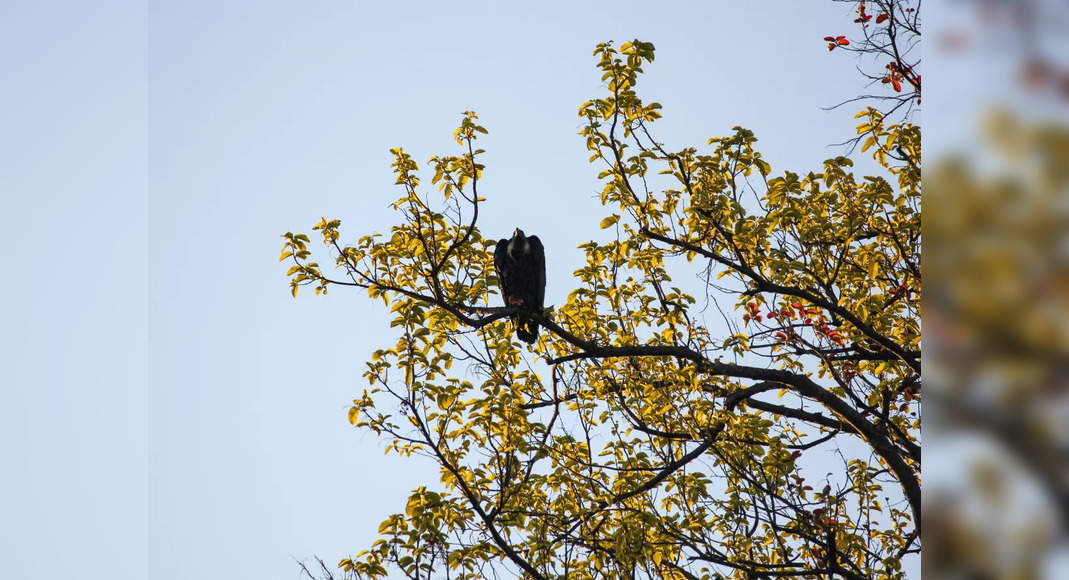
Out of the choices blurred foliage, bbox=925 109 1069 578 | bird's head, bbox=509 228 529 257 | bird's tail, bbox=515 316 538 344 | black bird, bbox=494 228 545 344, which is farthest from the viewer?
bird's head, bbox=509 228 529 257

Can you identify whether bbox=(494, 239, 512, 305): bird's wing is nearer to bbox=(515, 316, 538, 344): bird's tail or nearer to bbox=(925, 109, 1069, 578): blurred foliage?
bbox=(515, 316, 538, 344): bird's tail

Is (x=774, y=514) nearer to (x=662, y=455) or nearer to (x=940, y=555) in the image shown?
(x=662, y=455)

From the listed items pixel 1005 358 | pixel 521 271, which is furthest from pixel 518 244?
pixel 1005 358

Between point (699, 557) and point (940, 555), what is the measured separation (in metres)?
4.32

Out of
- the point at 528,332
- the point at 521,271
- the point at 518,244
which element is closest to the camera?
the point at 528,332

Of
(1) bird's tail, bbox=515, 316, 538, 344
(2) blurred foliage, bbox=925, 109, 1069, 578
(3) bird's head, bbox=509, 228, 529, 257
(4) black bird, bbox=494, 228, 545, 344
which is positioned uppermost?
(3) bird's head, bbox=509, 228, 529, 257

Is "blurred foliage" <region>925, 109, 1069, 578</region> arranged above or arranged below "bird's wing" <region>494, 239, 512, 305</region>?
below

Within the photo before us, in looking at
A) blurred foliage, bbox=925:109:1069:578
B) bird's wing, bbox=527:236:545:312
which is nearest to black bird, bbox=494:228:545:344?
bird's wing, bbox=527:236:545:312

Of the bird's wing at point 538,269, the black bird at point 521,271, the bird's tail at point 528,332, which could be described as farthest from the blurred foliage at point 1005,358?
the bird's wing at point 538,269

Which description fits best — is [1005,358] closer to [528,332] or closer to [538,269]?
[528,332]

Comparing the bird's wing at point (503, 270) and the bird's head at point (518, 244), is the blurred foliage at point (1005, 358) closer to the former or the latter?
the bird's wing at point (503, 270)

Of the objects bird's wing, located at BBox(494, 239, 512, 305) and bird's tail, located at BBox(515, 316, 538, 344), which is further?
bird's wing, located at BBox(494, 239, 512, 305)

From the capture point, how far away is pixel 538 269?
6348 mm

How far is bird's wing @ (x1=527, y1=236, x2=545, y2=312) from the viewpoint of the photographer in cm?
633
